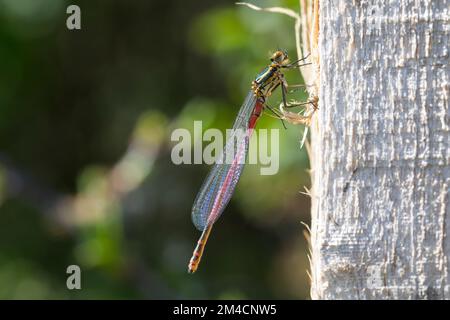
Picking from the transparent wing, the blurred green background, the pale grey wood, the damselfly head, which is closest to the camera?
the pale grey wood

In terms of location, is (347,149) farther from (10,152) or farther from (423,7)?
(10,152)

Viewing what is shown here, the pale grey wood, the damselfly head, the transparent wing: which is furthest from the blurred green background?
the pale grey wood

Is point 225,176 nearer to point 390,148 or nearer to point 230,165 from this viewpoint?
point 230,165

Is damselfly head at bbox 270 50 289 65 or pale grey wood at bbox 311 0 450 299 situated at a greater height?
damselfly head at bbox 270 50 289 65

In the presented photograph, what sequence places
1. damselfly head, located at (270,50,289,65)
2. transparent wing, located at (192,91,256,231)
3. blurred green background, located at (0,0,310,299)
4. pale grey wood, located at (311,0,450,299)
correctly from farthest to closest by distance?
blurred green background, located at (0,0,310,299) → transparent wing, located at (192,91,256,231) → damselfly head, located at (270,50,289,65) → pale grey wood, located at (311,0,450,299)

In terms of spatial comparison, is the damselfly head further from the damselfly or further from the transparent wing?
the transparent wing

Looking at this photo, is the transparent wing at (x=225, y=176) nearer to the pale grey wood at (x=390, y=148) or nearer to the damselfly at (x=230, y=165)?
the damselfly at (x=230, y=165)

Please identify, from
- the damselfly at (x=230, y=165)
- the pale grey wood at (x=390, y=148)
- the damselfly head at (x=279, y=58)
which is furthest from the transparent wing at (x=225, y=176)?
the pale grey wood at (x=390, y=148)

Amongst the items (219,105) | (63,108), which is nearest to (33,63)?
(63,108)
